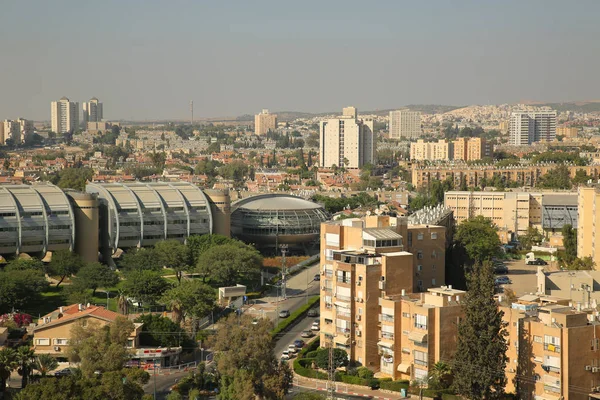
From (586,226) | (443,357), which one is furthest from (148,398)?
(586,226)

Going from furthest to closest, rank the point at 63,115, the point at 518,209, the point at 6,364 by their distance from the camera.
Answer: the point at 63,115
the point at 518,209
the point at 6,364

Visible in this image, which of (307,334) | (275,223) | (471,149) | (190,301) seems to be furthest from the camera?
(471,149)

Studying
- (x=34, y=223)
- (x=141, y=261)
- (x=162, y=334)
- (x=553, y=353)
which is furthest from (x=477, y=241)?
(x=553, y=353)

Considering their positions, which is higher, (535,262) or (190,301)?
(190,301)

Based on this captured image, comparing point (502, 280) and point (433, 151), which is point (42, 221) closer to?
point (502, 280)

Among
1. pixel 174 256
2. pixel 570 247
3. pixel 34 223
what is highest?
pixel 34 223

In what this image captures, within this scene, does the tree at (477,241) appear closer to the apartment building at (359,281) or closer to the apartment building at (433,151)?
the apartment building at (359,281)

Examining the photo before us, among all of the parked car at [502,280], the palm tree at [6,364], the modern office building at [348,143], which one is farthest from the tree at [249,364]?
the modern office building at [348,143]

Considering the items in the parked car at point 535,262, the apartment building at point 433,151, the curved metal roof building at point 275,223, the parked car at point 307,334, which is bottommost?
the parked car at point 307,334

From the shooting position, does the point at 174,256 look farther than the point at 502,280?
No
